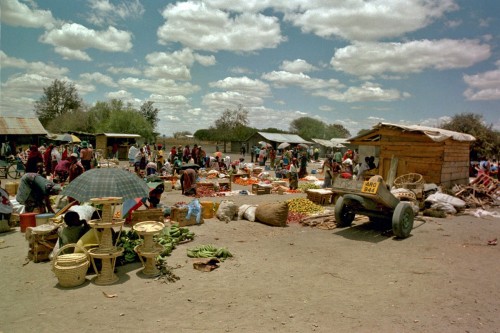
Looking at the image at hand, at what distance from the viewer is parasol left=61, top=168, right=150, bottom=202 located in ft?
20.3

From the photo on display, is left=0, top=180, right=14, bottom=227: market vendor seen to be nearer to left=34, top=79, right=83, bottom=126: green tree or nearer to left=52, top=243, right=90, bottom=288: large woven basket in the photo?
left=52, top=243, right=90, bottom=288: large woven basket

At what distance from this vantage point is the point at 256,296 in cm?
534

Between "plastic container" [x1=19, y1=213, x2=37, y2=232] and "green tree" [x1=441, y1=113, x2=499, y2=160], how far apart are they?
116 ft

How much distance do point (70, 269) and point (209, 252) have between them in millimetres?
2692

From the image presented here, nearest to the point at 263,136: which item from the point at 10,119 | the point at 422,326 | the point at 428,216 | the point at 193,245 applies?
the point at 10,119

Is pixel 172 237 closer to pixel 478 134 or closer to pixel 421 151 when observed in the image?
pixel 421 151

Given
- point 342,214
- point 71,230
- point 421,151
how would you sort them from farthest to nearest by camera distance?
1. point 421,151
2. point 342,214
3. point 71,230

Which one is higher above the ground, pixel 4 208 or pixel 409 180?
pixel 409 180

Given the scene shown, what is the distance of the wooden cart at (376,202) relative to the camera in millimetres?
8516

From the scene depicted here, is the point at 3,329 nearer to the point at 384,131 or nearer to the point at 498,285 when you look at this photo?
the point at 498,285

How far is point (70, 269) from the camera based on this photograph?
534cm

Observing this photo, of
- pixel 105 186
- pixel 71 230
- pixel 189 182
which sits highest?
pixel 105 186

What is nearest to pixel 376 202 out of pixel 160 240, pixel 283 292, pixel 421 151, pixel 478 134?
pixel 283 292

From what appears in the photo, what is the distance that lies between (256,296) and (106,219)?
9.25 feet
